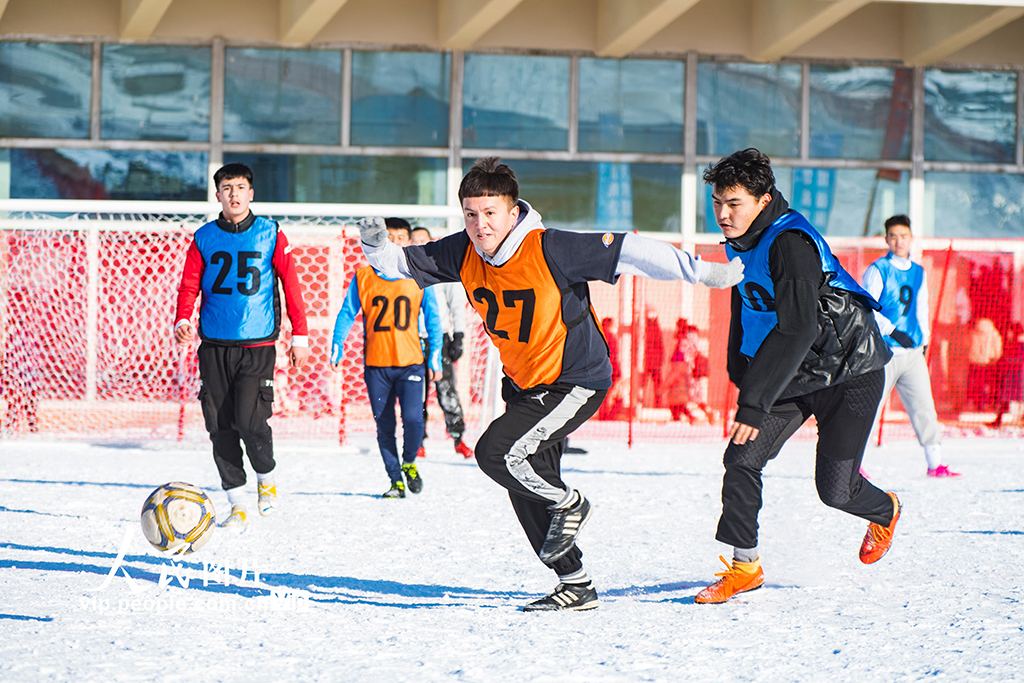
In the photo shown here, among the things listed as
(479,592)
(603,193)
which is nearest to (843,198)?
(603,193)

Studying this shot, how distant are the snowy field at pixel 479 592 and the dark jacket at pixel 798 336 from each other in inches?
35.0

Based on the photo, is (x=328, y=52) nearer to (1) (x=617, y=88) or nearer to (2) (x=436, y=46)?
(2) (x=436, y=46)

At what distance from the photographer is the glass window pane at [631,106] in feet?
44.4

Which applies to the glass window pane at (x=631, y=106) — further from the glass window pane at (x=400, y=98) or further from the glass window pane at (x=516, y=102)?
the glass window pane at (x=400, y=98)

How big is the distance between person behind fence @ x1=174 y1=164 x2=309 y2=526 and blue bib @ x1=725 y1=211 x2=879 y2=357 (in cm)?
272

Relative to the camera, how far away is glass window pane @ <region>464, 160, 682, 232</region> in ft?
44.2

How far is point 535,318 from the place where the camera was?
12.6 ft

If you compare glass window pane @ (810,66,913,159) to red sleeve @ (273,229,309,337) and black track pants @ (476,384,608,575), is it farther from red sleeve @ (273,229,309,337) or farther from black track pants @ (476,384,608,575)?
black track pants @ (476,384,608,575)

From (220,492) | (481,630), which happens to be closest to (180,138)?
(220,492)

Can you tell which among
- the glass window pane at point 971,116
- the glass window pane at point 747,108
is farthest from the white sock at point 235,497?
the glass window pane at point 971,116

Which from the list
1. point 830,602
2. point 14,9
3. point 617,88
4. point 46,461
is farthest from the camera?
point 617,88

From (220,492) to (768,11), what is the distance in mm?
9431

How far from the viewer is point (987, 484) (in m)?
8.02

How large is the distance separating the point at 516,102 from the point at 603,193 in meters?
1.61
